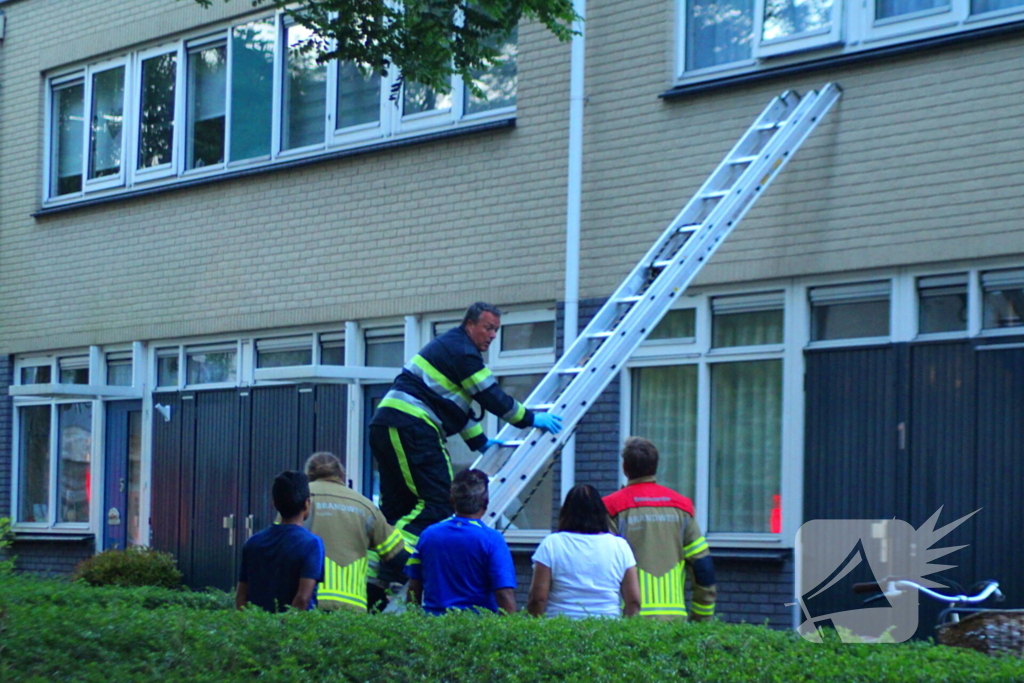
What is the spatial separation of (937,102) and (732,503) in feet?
11.6

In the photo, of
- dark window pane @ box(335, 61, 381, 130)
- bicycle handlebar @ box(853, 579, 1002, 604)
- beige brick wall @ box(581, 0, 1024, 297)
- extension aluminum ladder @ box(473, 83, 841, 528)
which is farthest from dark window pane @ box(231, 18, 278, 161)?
bicycle handlebar @ box(853, 579, 1002, 604)

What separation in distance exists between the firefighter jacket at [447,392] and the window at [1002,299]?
3936mm

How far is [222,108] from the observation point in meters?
17.2

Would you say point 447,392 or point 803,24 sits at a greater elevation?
point 803,24

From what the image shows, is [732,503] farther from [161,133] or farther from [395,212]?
[161,133]

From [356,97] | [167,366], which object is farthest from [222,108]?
[167,366]

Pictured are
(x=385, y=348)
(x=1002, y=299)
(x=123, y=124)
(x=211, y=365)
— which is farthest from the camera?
(x=123, y=124)

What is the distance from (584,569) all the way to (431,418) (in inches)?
57.9

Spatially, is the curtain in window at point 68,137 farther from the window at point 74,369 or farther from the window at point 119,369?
the window at point 119,369

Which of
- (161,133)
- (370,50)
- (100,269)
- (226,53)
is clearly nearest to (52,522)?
(100,269)

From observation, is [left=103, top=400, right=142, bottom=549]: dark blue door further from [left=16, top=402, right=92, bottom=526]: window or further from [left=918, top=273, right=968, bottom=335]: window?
[left=918, top=273, right=968, bottom=335]: window

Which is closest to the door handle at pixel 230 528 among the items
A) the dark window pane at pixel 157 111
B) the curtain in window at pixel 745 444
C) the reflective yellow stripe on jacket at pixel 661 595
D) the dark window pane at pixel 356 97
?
the dark window pane at pixel 157 111

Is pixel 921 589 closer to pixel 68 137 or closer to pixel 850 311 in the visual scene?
pixel 850 311

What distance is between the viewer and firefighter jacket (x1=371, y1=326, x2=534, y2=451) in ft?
28.3
